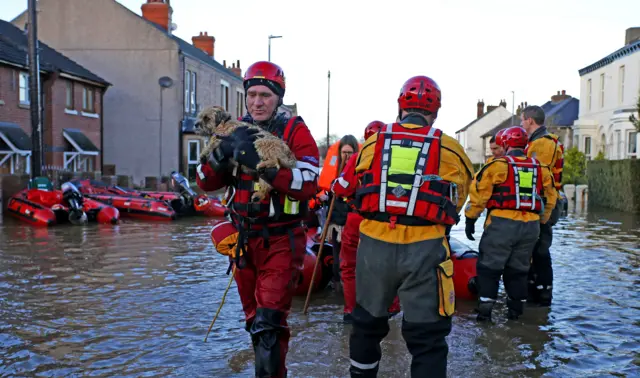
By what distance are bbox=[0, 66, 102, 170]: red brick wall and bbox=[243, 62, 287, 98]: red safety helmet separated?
792 inches

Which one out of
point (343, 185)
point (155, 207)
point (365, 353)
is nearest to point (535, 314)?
point (343, 185)

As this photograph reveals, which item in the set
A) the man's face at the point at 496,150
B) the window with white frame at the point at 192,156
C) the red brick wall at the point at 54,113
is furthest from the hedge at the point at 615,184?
the red brick wall at the point at 54,113

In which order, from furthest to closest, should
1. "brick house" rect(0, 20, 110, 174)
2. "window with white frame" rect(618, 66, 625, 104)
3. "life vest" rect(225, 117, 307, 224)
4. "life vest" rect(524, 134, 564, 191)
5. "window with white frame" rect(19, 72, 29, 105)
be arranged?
1. "window with white frame" rect(618, 66, 625, 104)
2. "window with white frame" rect(19, 72, 29, 105)
3. "brick house" rect(0, 20, 110, 174)
4. "life vest" rect(524, 134, 564, 191)
5. "life vest" rect(225, 117, 307, 224)

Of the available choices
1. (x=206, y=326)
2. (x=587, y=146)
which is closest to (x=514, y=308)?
(x=206, y=326)

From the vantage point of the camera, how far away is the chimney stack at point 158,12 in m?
33.5

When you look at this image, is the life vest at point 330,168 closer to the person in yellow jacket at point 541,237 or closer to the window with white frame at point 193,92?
the person in yellow jacket at point 541,237

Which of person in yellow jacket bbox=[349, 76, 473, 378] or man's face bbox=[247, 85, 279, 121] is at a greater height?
man's face bbox=[247, 85, 279, 121]

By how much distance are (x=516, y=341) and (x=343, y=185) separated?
7.61ft

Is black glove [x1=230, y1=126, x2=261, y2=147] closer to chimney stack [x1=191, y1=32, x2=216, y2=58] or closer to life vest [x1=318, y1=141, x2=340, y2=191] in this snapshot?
life vest [x1=318, y1=141, x2=340, y2=191]

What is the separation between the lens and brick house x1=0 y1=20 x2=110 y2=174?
72.0ft

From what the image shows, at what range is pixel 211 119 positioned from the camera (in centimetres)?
430

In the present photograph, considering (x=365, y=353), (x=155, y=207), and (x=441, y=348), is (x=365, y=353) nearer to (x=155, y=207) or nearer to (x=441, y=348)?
(x=441, y=348)

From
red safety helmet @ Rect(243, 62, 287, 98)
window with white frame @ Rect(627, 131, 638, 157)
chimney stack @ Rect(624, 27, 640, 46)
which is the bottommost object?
red safety helmet @ Rect(243, 62, 287, 98)

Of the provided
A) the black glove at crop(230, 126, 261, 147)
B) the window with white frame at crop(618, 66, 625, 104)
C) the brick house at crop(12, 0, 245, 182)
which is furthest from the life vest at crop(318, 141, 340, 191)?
the window with white frame at crop(618, 66, 625, 104)
